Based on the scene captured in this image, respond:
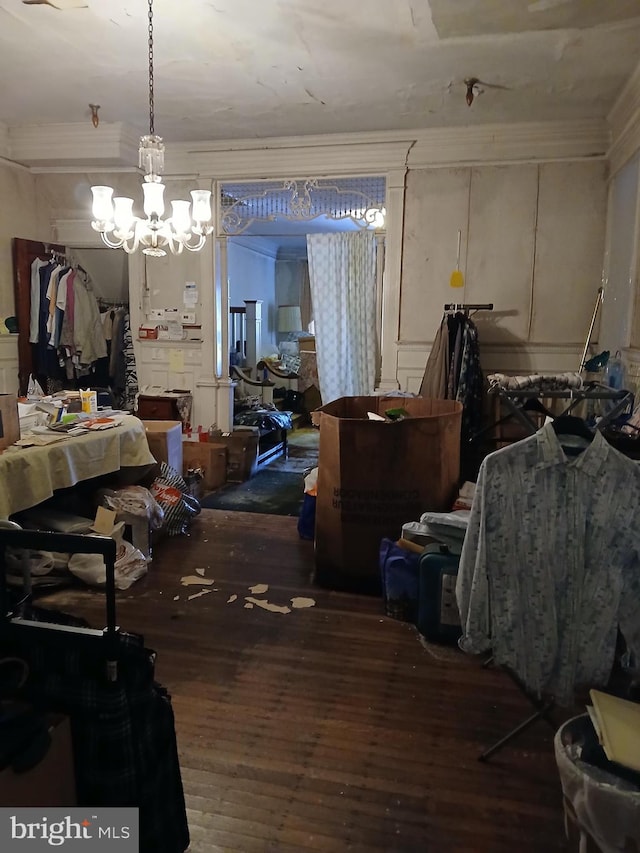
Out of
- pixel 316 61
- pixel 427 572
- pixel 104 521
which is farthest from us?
pixel 316 61

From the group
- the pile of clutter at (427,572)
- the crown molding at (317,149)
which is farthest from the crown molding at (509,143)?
the pile of clutter at (427,572)

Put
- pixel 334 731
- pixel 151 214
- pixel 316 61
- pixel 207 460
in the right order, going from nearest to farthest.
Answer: pixel 334 731 → pixel 151 214 → pixel 316 61 → pixel 207 460

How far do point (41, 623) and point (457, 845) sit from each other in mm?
1243

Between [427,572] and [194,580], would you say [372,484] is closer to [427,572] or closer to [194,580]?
[427,572]

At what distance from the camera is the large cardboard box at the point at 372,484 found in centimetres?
306

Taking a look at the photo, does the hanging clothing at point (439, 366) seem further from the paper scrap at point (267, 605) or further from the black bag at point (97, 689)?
the black bag at point (97, 689)

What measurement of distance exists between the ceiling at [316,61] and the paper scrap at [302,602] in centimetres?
297

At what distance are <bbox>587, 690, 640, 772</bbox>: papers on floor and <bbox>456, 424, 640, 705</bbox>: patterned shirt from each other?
194 millimetres

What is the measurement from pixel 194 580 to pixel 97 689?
80.7 inches

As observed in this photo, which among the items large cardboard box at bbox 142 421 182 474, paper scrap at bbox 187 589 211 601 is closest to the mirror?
large cardboard box at bbox 142 421 182 474

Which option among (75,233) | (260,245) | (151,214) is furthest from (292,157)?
(260,245)

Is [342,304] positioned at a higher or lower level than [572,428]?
higher

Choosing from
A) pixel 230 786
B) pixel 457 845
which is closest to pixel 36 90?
pixel 230 786

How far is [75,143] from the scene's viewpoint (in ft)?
16.8
